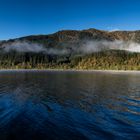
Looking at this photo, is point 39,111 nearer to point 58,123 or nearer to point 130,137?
point 58,123

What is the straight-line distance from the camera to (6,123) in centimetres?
2634

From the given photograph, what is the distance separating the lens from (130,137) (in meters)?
21.9

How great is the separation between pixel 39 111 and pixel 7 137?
39.5 ft

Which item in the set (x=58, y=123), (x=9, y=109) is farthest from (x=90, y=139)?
(x=9, y=109)

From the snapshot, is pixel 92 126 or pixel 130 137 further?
Result: pixel 92 126

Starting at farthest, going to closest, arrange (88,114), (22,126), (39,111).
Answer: (39,111) < (88,114) < (22,126)

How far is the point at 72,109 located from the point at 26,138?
14.6 meters

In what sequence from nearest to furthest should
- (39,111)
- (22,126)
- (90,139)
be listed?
(90,139)
(22,126)
(39,111)

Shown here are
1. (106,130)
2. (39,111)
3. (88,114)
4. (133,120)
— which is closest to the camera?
(106,130)

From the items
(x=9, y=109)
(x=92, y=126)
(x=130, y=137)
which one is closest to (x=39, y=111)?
(x=9, y=109)

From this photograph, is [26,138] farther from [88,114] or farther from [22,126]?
[88,114]

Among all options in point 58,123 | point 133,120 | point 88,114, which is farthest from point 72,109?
point 133,120

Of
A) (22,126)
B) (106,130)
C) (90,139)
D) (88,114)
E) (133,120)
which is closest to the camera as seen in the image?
(90,139)

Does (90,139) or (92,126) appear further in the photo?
(92,126)
